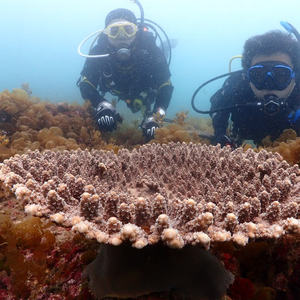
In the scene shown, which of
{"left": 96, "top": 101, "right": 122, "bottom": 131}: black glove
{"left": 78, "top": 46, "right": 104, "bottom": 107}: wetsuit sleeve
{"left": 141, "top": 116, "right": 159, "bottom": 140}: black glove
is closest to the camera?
{"left": 96, "top": 101, "right": 122, "bottom": 131}: black glove

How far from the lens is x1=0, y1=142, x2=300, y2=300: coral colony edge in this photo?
4.46 ft

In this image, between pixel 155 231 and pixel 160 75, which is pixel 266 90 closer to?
pixel 160 75

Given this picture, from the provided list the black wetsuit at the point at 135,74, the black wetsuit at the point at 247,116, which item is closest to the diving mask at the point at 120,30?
the black wetsuit at the point at 135,74

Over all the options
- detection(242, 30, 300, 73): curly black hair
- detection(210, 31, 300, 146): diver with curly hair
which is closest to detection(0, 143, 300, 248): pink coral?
detection(210, 31, 300, 146): diver with curly hair

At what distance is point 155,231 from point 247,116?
237 inches

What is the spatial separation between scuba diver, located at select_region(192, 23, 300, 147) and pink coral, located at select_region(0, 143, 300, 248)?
3621 mm

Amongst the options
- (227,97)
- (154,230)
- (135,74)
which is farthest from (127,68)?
(154,230)

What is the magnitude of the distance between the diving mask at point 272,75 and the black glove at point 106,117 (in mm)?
4041

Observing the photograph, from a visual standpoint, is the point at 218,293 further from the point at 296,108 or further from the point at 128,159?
the point at 296,108

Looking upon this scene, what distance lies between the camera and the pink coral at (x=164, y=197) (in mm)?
1294

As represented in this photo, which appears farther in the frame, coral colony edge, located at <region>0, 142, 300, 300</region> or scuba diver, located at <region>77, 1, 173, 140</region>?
scuba diver, located at <region>77, 1, 173, 140</region>

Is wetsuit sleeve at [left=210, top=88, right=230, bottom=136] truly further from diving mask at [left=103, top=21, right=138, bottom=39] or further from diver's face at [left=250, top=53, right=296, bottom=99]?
diving mask at [left=103, top=21, right=138, bottom=39]

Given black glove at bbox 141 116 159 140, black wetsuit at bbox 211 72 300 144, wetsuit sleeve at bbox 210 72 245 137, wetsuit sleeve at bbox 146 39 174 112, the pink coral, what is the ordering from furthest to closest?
wetsuit sleeve at bbox 146 39 174 112 < black glove at bbox 141 116 159 140 < wetsuit sleeve at bbox 210 72 245 137 < black wetsuit at bbox 211 72 300 144 < the pink coral

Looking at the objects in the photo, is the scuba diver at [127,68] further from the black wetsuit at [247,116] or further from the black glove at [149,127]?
the black wetsuit at [247,116]
